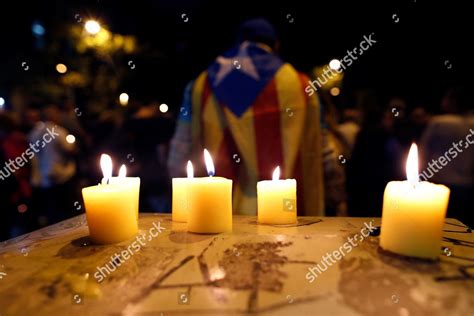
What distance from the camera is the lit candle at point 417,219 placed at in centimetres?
98

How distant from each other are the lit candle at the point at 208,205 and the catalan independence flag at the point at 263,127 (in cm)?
77

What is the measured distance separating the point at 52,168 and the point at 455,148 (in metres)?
3.96

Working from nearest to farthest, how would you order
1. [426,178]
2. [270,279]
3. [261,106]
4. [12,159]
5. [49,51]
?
[270,279] < [261,106] < [426,178] < [12,159] < [49,51]

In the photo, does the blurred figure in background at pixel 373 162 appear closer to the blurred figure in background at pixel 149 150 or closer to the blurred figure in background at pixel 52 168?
the blurred figure in background at pixel 149 150

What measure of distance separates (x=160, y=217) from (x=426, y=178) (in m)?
2.39

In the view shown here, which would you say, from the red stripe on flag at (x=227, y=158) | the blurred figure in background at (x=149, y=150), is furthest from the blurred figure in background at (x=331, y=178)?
the blurred figure in background at (x=149, y=150)

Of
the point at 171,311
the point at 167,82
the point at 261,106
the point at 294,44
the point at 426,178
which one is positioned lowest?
the point at 171,311

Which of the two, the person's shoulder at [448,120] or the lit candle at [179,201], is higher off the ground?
the person's shoulder at [448,120]

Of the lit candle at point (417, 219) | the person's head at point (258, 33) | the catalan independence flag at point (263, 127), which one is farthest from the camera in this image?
the person's head at point (258, 33)

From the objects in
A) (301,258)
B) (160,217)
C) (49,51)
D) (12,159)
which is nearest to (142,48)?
(49,51)

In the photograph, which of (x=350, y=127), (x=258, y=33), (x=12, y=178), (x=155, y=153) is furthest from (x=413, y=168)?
(x=12, y=178)

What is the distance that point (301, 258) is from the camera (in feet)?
3.28

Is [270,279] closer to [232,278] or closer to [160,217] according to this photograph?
[232,278]

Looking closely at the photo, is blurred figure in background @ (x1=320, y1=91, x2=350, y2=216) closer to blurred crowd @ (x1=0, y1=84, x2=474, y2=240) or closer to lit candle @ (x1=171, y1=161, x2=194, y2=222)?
blurred crowd @ (x1=0, y1=84, x2=474, y2=240)
